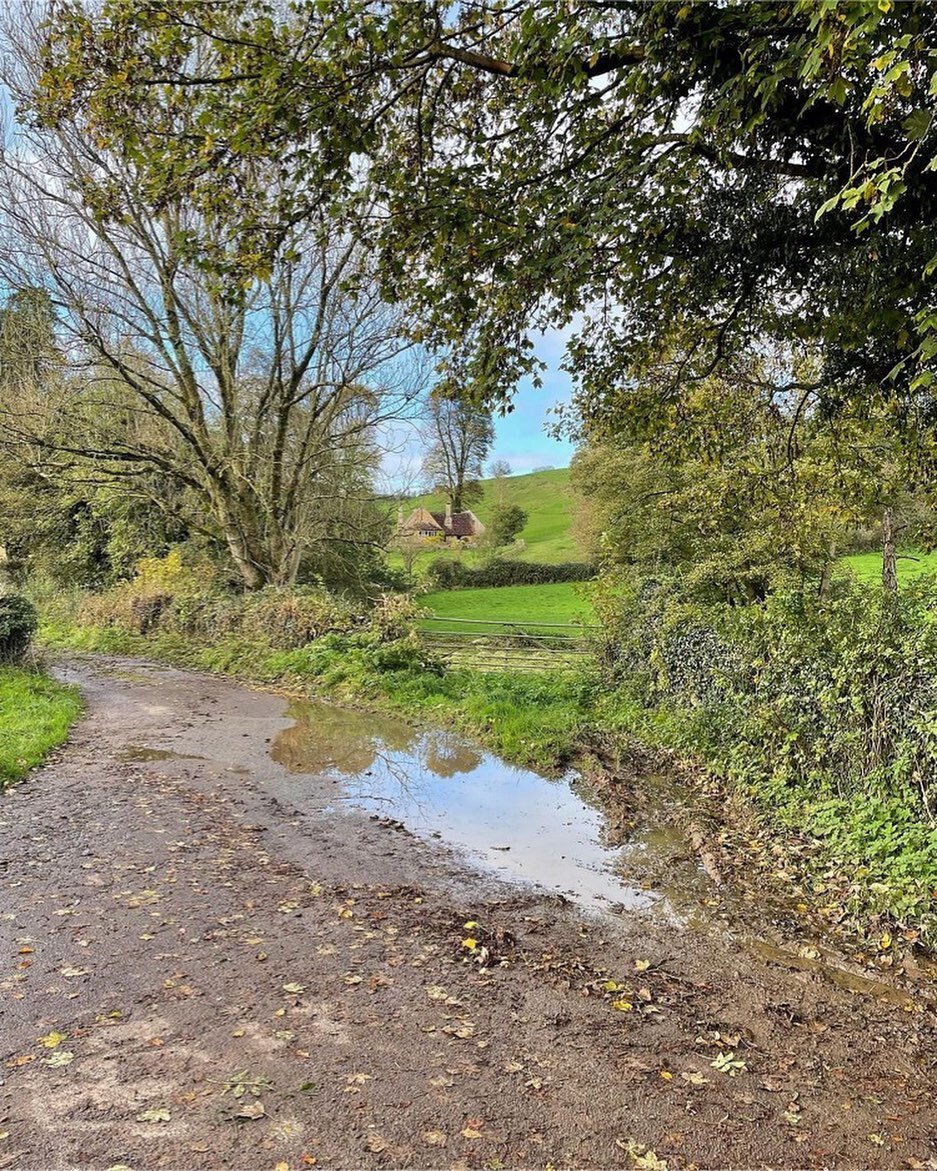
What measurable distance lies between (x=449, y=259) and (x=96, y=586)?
2197 centimetres

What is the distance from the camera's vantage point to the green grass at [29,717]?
27.8 ft

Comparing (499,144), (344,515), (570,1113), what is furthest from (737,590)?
(344,515)

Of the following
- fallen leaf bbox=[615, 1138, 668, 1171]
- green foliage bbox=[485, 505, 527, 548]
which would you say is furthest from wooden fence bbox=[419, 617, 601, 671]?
green foliage bbox=[485, 505, 527, 548]

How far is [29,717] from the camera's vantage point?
1035 centimetres

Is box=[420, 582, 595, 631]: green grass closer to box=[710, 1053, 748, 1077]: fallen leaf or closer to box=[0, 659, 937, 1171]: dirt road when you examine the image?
box=[0, 659, 937, 1171]: dirt road

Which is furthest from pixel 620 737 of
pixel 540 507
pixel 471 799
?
pixel 540 507

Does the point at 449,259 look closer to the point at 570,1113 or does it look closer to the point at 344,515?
the point at 570,1113

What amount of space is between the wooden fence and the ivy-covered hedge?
14.0m

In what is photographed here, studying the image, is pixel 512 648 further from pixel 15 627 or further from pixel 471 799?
pixel 15 627

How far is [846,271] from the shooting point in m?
5.81

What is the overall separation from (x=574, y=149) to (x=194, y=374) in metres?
14.9

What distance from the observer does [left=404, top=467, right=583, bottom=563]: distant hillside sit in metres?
44.1

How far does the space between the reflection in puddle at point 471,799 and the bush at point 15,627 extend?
18.6ft

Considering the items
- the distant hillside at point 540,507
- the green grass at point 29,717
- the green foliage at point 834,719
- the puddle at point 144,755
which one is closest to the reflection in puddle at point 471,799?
the puddle at point 144,755
